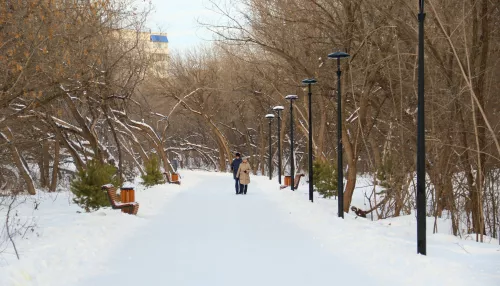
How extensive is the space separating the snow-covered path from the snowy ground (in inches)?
0.5

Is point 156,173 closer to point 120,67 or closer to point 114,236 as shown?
point 120,67

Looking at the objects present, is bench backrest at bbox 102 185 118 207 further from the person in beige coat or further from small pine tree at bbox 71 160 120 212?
the person in beige coat

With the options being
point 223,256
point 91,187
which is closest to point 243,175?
point 91,187

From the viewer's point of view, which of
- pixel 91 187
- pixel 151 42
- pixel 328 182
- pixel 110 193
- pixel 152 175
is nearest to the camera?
pixel 110 193

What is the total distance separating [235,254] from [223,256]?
26 cm

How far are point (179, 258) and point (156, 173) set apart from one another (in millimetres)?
19654

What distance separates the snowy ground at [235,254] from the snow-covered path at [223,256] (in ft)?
0.04

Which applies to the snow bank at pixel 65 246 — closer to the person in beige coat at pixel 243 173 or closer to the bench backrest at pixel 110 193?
the bench backrest at pixel 110 193

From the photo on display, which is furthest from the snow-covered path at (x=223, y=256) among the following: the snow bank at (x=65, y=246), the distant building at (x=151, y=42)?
the distant building at (x=151, y=42)

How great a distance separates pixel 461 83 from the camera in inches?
575

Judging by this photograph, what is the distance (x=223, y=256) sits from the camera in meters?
9.04

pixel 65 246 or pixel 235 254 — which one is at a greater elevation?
pixel 65 246

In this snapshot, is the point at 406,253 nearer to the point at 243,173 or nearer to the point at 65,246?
the point at 65,246

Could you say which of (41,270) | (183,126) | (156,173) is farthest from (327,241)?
(183,126)
